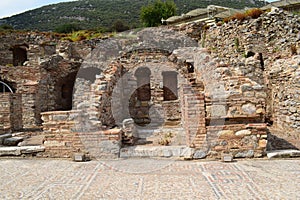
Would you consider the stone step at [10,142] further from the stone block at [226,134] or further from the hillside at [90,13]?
the hillside at [90,13]

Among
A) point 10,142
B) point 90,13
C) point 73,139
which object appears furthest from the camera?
point 90,13

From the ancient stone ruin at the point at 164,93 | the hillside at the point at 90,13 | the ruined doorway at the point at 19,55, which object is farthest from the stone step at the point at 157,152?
the hillside at the point at 90,13

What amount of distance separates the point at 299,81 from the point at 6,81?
545 inches

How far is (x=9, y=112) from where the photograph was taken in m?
11.0

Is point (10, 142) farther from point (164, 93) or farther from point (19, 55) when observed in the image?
point (19, 55)

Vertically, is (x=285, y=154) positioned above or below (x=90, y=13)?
below

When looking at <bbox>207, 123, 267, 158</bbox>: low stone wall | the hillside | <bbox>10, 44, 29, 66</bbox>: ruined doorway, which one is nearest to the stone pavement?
<bbox>207, 123, 267, 158</bbox>: low stone wall

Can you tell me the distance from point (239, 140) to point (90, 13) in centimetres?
5758

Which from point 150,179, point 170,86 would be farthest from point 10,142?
point 170,86

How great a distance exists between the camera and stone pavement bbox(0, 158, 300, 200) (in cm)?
391

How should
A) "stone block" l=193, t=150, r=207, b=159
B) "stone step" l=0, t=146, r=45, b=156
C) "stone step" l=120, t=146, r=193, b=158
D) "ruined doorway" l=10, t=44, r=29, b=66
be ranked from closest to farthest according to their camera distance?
"stone block" l=193, t=150, r=207, b=159, "stone step" l=120, t=146, r=193, b=158, "stone step" l=0, t=146, r=45, b=156, "ruined doorway" l=10, t=44, r=29, b=66

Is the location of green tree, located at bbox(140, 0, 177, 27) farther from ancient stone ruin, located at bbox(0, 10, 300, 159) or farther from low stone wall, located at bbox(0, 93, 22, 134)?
low stone wall, located at bbox(0, 93, 22, 134)

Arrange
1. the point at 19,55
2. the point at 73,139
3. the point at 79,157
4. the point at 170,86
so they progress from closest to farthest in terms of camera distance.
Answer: the point at 79,157 → the point at 73,139 → the point at 170,86 → the point at 19,55

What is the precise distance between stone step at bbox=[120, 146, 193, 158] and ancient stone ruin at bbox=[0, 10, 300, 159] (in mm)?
22
